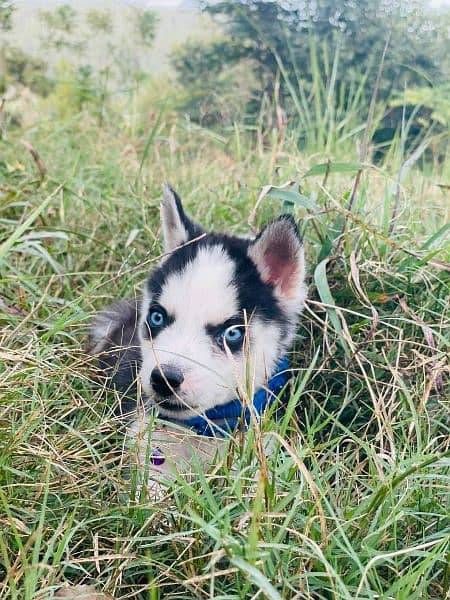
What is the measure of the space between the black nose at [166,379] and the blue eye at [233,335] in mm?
295

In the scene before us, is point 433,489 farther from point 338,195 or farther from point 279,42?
point 279,42

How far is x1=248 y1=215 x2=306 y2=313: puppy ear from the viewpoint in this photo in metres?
2.81

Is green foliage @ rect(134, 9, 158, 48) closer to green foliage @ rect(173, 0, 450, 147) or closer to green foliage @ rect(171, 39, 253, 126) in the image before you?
green foliage @ rect(171, 39, 253, 126)

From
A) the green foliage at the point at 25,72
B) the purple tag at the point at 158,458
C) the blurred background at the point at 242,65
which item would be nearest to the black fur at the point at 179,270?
the purple tag at the point at 158,458

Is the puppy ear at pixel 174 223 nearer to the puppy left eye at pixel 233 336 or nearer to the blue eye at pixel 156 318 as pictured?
the blue eye at pixel 156 318

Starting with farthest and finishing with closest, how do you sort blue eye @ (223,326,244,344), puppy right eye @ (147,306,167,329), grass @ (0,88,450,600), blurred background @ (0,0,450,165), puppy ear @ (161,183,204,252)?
blurred background @ (0,0,450,165), puppy ear @ (161,183,204,252), puppy right eye @ (147,306,167,329), blue eye @ (223,326,244,344), grass @ (0,88,450,600)

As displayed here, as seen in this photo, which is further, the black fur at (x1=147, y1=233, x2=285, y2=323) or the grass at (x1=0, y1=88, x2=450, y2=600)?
the black fur at (x1=147, y1=233, x2=285, y2=323)

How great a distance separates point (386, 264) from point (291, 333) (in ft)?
2.03

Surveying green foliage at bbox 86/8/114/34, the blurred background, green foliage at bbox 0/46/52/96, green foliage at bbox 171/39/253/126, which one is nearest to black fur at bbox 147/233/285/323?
the blurred background

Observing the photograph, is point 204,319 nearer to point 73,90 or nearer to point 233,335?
point 233,335

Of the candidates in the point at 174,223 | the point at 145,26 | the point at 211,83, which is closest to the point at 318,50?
the point at 211,83

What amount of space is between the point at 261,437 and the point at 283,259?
3.73ft

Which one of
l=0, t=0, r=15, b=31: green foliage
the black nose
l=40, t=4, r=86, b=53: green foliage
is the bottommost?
the black nose

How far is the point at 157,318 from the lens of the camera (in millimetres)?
2754
